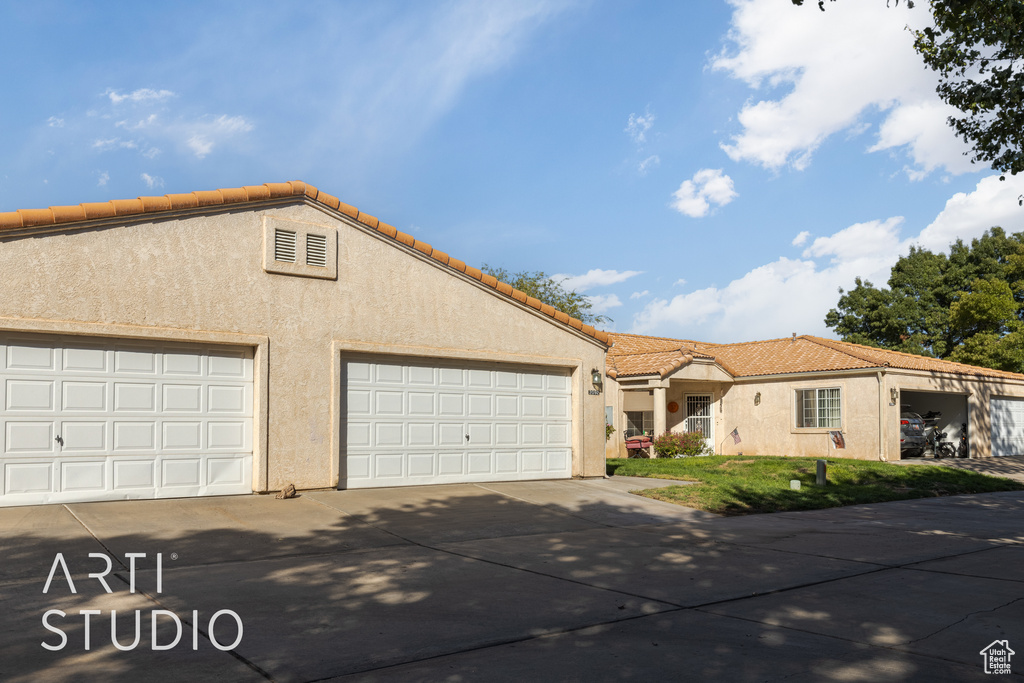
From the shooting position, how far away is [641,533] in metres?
10.3

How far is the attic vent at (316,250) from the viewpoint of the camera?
12336mm

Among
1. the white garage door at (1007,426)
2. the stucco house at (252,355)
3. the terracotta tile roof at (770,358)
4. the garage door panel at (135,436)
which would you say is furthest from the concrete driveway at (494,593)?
the white garage door at (1007,426)

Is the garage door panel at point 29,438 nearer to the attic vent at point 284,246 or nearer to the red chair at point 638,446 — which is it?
the attic vent at point 284,246

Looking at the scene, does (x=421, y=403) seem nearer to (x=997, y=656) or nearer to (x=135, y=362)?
(x=135, y=362)

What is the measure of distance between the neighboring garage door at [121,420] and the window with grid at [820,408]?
18.9m

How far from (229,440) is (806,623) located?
858 cm

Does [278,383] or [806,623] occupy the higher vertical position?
[278,383]

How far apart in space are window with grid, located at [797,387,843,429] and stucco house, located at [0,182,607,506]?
13.0 m

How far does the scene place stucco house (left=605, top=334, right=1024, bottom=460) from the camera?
77.2 feet

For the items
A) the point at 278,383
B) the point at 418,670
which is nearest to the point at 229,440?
the point at 278,383

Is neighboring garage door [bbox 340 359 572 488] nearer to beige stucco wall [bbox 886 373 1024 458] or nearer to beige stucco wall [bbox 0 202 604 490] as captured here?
beige stucco wall [bbox 0 202 604 490]

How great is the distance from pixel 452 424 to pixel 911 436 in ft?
58.5

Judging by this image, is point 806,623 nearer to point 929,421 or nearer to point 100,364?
point 100,364

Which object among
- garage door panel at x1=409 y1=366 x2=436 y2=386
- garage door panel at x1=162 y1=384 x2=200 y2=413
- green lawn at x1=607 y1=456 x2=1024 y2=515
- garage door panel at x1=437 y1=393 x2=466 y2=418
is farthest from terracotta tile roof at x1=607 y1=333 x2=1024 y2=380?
garage door panel at x1=162 y1=384 x2=200 y2=413
